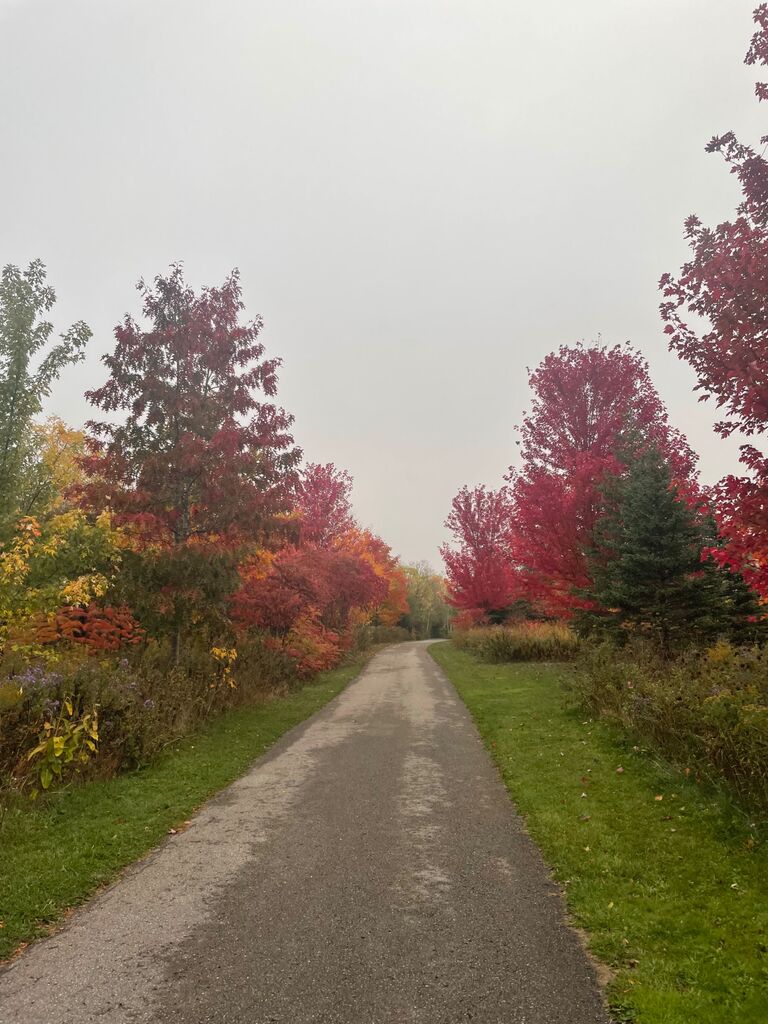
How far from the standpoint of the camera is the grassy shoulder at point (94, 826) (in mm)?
4652

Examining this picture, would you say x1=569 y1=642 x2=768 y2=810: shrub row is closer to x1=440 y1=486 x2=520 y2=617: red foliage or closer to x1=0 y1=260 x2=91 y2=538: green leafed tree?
x1=0 y1=260 x2=91 y2=538: green leafed tree

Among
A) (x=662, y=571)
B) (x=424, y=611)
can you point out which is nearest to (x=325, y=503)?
(x=662, y=571)

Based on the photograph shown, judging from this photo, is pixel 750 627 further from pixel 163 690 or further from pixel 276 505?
pixel 163 690

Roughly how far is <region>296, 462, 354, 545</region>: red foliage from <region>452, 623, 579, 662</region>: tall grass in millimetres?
9236

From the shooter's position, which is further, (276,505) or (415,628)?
(415,628)

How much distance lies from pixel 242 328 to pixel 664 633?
12.8 metres

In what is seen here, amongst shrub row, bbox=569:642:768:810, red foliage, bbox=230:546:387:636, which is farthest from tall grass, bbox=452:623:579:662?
shrub row, bbox=569:642:768:810

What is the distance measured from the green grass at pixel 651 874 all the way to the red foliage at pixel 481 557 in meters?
20.5

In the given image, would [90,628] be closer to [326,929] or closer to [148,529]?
[148,529]

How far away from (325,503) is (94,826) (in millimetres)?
21491

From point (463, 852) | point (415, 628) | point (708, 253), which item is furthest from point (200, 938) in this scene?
point (415, 628)

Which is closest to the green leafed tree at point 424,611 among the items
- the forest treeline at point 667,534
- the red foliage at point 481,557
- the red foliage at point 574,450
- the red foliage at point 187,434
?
the red foliage at point 481,557

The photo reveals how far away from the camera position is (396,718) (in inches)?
502

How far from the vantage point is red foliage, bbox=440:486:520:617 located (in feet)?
97.8
